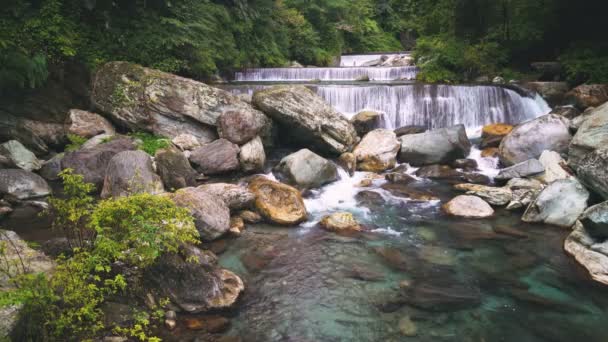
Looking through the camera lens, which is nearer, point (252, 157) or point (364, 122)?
point (252, 157)

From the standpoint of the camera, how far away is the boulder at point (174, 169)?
8.12 metres

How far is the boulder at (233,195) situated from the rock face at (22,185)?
11.0 feet

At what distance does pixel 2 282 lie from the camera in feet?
11.9

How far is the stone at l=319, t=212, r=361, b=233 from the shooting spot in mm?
7398

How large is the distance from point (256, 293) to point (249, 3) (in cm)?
1776

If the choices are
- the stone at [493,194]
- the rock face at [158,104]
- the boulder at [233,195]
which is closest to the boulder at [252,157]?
the rock face at [158,104]

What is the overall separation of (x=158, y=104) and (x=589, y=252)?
10186 millimetres

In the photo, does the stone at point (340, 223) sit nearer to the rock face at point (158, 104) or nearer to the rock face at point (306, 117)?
the rock face at point (306, 117)

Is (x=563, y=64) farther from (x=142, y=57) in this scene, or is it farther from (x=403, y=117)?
(x=142, y=57)

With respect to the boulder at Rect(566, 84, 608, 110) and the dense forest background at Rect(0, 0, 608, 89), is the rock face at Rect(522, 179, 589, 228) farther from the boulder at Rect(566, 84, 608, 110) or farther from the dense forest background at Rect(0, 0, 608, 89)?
the dense forest background at Rect(0, 0, 608, 89)

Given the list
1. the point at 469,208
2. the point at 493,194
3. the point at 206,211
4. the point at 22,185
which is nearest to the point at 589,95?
the point at 493,194

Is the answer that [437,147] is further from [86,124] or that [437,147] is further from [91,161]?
[86,124]

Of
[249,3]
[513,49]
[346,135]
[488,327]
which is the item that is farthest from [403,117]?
[249,3]

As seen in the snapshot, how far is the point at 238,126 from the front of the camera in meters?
9.83
